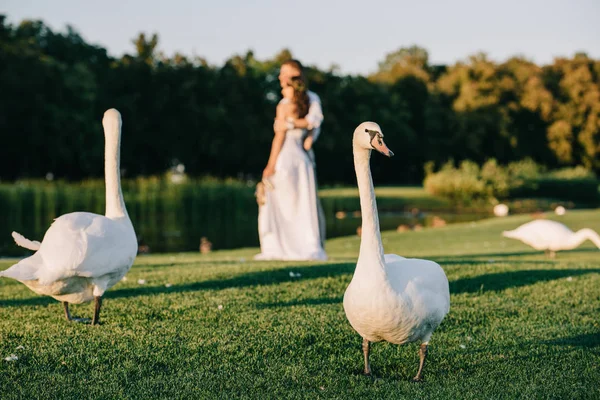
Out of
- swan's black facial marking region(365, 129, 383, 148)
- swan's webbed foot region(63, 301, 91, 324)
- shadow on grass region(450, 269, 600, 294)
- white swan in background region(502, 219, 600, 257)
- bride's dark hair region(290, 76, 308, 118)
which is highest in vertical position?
bride's dark hair region(290, 76, 308, 118)

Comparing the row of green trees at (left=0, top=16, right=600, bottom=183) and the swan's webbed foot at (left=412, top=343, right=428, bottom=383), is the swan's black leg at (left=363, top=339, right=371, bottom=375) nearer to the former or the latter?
the swan's webbed foot at (left=412, top=343, right=428, bottom=383)

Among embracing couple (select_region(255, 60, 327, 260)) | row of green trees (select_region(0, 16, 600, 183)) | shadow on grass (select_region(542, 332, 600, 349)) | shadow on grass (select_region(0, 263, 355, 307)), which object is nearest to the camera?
shadow on grass (select_region(542, 332, 600, 349))

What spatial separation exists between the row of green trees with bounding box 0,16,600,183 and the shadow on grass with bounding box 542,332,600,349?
43.4 meters

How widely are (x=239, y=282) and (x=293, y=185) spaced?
3326 mm

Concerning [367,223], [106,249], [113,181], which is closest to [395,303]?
[367,223]

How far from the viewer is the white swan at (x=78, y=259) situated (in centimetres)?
598

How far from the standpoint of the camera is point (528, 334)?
→ 647cm

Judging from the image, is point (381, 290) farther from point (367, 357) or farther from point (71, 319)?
point (71, 319)

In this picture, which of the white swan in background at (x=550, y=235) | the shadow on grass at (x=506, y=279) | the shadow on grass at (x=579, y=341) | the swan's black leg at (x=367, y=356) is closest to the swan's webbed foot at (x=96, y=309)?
the swan's black leg at (x=367, y=356)

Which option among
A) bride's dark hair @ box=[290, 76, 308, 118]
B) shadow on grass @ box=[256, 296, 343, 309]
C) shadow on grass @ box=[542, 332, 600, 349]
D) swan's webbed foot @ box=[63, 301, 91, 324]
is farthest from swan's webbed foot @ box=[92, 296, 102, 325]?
bride's dark hair @ box=[290, 76, 308, 118]

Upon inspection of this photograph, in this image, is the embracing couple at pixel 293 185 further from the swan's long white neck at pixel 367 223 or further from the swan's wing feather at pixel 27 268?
the swan's long white neck at pixel 367 223

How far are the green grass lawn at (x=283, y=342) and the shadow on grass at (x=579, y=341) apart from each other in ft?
0.09

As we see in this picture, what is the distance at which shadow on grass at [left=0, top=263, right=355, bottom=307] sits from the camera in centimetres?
784

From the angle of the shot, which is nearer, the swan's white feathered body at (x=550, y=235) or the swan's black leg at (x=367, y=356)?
the swan's black leg at (x=367, y=356)
